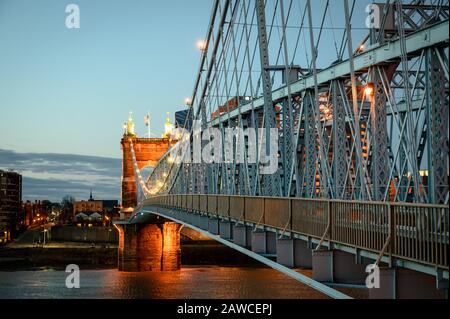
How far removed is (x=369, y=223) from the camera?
1505cm

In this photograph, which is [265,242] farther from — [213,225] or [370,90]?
[213,225]

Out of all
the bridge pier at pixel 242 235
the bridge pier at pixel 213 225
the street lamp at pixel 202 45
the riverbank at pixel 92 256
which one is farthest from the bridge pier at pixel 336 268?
the riverbank at pixel 92 256

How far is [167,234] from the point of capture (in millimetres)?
81625

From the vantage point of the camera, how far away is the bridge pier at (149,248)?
268 feet

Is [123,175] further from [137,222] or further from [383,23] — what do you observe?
[383,23]

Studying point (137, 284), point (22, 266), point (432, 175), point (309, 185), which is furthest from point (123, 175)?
point (432, 175)

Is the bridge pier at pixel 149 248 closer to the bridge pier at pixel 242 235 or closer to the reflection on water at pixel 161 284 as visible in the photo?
the reflection on water at pixel 161 284

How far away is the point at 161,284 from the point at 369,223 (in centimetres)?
5446

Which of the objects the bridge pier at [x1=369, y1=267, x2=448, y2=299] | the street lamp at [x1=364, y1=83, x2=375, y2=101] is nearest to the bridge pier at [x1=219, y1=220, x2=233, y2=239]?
the street lamp at [x1=364, y1=83, x2=375, y2=101]

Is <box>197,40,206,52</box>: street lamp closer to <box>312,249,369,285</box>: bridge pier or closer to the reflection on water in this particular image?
the reflection on water

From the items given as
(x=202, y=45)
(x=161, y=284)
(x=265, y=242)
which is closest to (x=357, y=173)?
(x=265, y=242)

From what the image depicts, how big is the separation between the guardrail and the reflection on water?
104ft

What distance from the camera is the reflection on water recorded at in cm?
5916

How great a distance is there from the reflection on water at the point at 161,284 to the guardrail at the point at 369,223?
3179cm
